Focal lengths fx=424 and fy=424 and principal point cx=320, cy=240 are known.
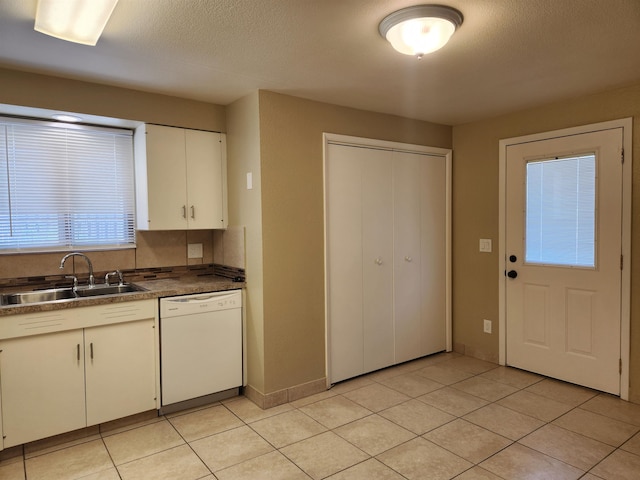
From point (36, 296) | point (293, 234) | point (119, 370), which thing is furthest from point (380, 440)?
point (36, 296)

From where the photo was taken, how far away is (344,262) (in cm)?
353

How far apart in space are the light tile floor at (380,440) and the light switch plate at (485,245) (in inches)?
48.6

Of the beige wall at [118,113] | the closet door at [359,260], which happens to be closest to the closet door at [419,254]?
the closet door at [359,260]

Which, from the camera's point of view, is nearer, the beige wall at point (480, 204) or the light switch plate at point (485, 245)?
the beige wall at point (480, 204)

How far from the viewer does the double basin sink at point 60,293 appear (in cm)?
285

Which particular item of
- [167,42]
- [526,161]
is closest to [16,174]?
[167,42]

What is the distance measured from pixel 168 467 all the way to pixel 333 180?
226 cm

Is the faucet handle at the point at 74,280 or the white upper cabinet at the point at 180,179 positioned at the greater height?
the white upper cabinet at the point at 180,179

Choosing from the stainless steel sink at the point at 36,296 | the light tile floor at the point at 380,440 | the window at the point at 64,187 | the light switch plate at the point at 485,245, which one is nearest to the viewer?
the light tile floor at the point at 380,440

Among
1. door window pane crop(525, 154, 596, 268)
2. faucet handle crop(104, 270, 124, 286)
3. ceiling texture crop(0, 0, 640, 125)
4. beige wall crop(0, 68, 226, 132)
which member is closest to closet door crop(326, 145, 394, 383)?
ceiling texture crop(0, 0, 640, 125)

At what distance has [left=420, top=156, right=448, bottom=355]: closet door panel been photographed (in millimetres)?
4102

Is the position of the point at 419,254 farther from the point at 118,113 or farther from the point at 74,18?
the point at 74,18

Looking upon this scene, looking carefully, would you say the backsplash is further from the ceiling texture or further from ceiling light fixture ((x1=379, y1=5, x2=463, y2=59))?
ceiling light fixture ((x1=379, y1=5, x2=463, y2=59))

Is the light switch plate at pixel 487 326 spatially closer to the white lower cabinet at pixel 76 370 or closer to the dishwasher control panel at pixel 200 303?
the dishwasher control panel at pixel 200 303
